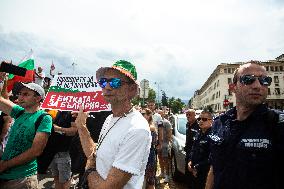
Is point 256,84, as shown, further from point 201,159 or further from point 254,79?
point 201,159

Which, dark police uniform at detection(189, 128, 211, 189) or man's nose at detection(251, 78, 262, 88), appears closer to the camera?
man's nose at detection(251, 78, 262, 88)

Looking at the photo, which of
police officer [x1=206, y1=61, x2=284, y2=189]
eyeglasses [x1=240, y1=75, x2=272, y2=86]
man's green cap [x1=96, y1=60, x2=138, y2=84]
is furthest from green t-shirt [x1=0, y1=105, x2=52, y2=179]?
eyeglasses [x1=240, y1=75, x2=272, y2=86]

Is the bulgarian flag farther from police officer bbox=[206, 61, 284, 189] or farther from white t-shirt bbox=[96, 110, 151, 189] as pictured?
police officer bbox=[206, 61, 284, 189]

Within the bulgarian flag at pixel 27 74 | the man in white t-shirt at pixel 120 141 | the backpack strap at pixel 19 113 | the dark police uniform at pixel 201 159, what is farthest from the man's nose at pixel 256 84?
the bulgarian flag at pixel 27 74

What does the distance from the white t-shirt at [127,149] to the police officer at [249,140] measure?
83 centimetres

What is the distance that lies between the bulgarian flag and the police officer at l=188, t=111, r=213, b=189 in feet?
9.82

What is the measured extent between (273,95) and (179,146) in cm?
8611

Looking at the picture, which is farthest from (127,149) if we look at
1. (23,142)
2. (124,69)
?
(23,142)

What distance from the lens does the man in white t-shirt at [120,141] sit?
2.03 m

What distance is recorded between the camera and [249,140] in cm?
Result: 246

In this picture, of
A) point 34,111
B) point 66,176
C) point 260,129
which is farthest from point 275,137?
point 66,176

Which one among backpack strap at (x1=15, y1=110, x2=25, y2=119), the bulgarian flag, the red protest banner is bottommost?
backpack strap at (x1=15, y1=110, x2=25, y2=119)

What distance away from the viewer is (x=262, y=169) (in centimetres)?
237

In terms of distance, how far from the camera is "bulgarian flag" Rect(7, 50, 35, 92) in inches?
170
